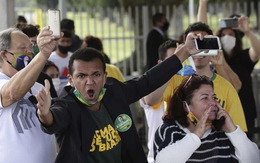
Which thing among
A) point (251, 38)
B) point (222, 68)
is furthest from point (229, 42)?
point (222, 68)

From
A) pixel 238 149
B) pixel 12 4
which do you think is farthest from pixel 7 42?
pixel 12 4

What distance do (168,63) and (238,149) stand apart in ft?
Result: 2.29

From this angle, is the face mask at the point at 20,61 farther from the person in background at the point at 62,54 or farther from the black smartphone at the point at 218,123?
the person in background at the point at 62,54

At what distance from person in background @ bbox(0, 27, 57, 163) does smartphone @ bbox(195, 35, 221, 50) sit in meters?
0.98

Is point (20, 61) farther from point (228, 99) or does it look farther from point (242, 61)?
point (242, 61)

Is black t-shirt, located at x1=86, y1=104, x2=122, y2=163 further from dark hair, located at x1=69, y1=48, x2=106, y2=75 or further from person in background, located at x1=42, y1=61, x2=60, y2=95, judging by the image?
person in background, located at x1=42, y1=61, x2=60, y2=95

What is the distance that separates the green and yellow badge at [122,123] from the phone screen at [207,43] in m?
0.66

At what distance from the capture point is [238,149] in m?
4.41

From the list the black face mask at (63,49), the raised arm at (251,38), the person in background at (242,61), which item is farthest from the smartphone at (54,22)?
the black face mask at (63,49)

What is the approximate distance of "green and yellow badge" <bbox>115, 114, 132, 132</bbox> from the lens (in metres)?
4.13

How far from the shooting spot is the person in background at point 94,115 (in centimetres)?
400

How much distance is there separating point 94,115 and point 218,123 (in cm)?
87

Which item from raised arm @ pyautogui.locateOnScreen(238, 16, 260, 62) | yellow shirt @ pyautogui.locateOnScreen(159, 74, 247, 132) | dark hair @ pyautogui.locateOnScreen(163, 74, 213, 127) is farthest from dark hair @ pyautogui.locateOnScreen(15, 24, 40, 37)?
raised arm @ pyautogui.locateOnScreen(238, 16, 260, 62)

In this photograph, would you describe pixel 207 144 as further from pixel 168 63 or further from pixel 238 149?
pixel 168 63
